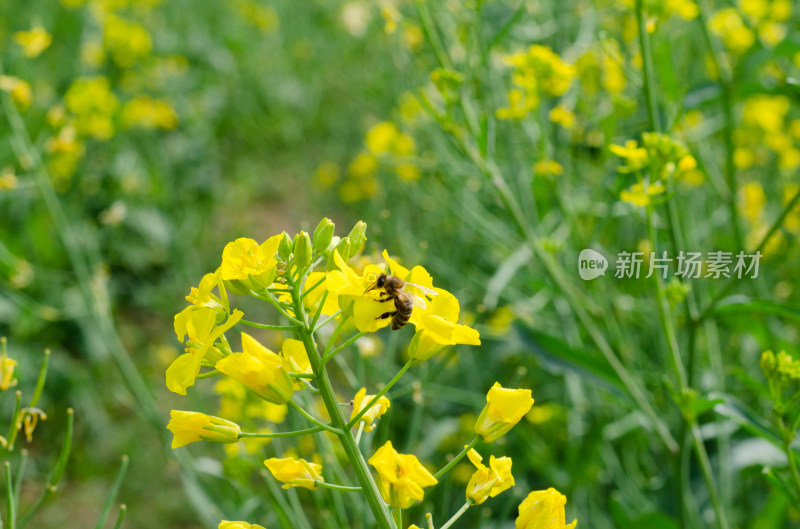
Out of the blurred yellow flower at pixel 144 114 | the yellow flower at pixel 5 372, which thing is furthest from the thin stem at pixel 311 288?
the blurred yellow flower at pixel 144 114

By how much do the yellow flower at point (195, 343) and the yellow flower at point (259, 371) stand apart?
0.09ft

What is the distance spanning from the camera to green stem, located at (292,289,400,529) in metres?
0.82

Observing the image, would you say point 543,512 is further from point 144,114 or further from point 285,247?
point 144,114

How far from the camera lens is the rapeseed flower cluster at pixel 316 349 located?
81 cm

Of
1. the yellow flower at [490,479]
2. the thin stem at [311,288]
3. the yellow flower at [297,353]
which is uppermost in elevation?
the thin stem at [311,288]

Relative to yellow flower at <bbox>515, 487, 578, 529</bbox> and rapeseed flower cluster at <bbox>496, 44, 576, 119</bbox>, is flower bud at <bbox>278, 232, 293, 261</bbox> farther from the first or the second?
rapeseed flower cluster at <bbox>496, 44, 576, 119</bbox>

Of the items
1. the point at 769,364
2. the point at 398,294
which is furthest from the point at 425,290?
the point at 769,364

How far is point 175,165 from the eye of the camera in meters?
4.55

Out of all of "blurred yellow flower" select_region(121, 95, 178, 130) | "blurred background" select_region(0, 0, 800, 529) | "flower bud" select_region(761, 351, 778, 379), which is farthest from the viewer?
"blurred yellow flower" select_region(121, 95, 178, 130)

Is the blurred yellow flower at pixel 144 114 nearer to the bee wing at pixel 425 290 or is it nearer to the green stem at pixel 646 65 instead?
the green stem at pixel 646 65

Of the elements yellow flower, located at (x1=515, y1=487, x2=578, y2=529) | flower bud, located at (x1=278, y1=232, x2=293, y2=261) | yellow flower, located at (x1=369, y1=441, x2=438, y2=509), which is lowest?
yellow flower, located at (x1=515, y1=487, x2=578, y2=529)

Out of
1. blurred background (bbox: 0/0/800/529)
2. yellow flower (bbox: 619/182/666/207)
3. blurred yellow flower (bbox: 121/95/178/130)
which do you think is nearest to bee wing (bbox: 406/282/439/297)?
blurred background (bbox: 0/0/800/529)

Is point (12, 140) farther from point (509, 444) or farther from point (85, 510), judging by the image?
point (509, 444)

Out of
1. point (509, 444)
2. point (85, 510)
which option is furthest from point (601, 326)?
point (85, 510)
